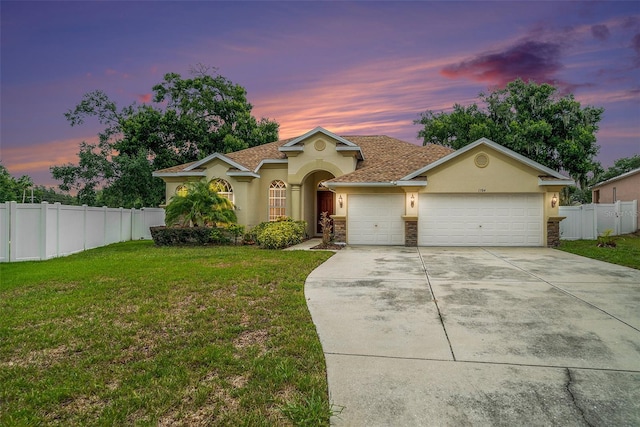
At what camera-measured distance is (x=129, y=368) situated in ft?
11.4

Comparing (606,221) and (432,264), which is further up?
(606,221)

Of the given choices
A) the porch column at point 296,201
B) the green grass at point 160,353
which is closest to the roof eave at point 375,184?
the porch column at point 296,201

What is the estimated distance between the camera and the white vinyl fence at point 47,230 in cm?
1060

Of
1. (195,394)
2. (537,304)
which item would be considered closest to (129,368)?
(195,394)

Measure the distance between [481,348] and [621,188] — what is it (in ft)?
89.7

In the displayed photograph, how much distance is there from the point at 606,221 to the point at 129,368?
24.0 meters

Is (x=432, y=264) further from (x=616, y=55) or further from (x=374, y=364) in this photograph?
(x=616, y=55)

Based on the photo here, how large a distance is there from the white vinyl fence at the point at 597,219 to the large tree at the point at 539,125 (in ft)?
20.8

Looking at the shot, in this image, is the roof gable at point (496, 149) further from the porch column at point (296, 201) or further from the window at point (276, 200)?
the window at point (276, 200)

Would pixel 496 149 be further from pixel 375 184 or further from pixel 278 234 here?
pixel 278 234

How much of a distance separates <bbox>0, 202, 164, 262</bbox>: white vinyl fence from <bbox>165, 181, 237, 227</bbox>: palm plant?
2986mm

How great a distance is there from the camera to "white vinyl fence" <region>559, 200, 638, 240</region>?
57.4 ft

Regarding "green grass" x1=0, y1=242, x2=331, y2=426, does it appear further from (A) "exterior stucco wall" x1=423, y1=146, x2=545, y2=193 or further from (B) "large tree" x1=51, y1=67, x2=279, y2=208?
(B) "large tree" x1=51, y1=67, x2=279, y2=208

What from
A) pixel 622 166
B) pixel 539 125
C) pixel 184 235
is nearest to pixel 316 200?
pixel 184 235
